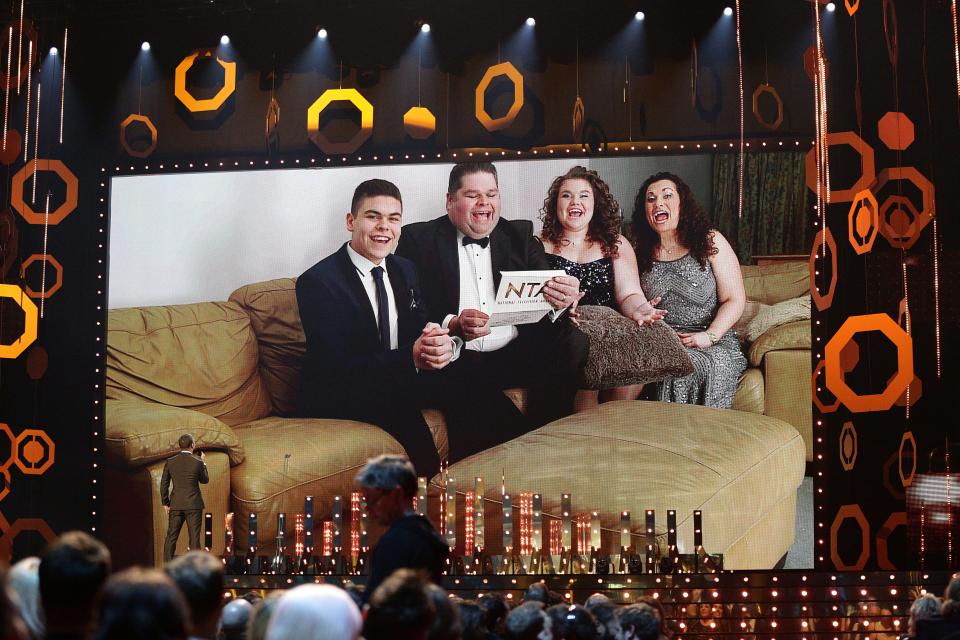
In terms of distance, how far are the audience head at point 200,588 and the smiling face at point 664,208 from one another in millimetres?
6654

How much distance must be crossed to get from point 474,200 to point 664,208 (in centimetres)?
141

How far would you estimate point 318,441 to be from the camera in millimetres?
8508

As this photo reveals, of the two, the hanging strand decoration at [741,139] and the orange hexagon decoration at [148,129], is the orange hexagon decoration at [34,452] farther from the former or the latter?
the hanging strand decoration at [741,139]

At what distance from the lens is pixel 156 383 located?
8.81 meters

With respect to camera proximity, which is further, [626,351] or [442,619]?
[626,351]

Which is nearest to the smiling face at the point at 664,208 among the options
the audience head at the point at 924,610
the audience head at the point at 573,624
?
the audience head at the point at 924,610

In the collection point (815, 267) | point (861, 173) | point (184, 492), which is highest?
point (861, 173)

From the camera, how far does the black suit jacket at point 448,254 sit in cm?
854

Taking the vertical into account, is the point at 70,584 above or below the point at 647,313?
below

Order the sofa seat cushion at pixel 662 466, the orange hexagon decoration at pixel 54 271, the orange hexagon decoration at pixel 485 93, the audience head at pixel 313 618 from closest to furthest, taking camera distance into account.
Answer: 1. the audience head at pixel 313 618
2. the sofa seat cushion at pixel 662 466
3. the orange hexagon decoration at pixel 485 93
4. the orange hexagon decoration at pixel 54 271

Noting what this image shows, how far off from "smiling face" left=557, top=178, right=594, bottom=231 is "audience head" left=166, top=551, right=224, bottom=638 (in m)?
6.57

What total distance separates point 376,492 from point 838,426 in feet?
19.6

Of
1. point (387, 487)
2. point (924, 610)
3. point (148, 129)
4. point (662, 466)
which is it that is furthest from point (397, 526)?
point (148, 129)

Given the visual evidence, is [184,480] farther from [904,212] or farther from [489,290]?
[904,212]
